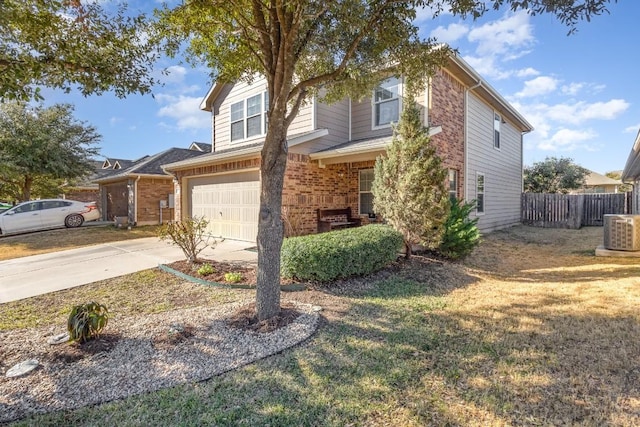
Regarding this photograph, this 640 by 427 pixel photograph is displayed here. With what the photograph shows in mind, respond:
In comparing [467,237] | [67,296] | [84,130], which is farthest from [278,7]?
[84,130]

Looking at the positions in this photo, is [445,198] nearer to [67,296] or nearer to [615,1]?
[615,1]

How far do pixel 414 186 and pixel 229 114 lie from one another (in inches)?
364

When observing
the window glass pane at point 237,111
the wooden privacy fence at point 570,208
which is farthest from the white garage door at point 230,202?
the wooden privacy fence at point 570,208

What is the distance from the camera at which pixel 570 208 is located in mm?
16406

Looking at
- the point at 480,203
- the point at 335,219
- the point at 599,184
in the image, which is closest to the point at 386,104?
the point at 335,219

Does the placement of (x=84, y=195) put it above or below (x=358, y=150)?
below

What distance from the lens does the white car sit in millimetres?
13598

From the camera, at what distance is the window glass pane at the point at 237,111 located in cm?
1293

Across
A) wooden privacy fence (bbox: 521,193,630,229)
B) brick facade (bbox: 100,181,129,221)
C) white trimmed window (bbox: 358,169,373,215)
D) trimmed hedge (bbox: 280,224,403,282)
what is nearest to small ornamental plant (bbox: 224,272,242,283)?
trimmed hedge (bbox: 280,224,403,282)

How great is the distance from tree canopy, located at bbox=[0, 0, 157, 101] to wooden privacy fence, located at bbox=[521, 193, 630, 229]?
1854 cm

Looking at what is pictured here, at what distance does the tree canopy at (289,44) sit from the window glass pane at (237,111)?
700 centimetres

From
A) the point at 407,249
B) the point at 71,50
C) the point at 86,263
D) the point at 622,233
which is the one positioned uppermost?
the point at 71,50

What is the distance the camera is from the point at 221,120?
45.7 feet

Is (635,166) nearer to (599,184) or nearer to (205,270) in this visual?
(205,270)
